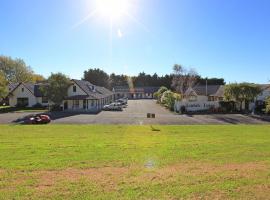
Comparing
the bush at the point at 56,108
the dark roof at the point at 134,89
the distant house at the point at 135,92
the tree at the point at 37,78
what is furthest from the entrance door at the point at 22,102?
the dark roof at the point at 134,89

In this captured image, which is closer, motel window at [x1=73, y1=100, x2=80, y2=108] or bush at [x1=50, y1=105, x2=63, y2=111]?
bush at [x1=50, y1=105, x2=63, y2=111]

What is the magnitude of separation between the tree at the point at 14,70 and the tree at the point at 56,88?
46.9 m

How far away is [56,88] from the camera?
62719 mm

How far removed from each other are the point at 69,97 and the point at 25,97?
→ 41.8 ft

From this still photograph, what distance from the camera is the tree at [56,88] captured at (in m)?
62.6

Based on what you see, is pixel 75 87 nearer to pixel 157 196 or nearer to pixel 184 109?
pixel 184 109

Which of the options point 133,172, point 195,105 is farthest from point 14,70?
point 133,172

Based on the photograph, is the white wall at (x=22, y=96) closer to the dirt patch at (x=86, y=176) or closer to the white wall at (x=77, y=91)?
the white wall at (x=77, y=91)

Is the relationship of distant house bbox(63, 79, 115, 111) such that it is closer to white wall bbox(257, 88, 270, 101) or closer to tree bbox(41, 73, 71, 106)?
tree bbox(41, 73, 71, 106)

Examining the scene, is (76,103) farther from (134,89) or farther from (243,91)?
(134,89)

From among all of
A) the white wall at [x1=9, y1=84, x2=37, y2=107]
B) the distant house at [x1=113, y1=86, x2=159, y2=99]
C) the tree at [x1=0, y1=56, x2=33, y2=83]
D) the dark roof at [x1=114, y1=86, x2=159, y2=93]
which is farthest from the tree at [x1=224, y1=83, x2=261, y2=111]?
the dark roof at [x1=114, y1=86, x2=159, y2=93]

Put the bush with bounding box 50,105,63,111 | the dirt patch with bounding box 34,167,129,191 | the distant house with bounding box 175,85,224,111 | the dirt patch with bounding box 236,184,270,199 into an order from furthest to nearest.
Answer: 1. the bush with bounding box 50,105,63,111
2. the distant house with bounding box 175,85,224,111
3. the dirt patch with bounding box 34,167,129,191
4. the dirt patch with bounding box 236,184,270,199

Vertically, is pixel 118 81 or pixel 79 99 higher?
pixel 118 81

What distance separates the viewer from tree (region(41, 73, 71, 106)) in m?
62.6
